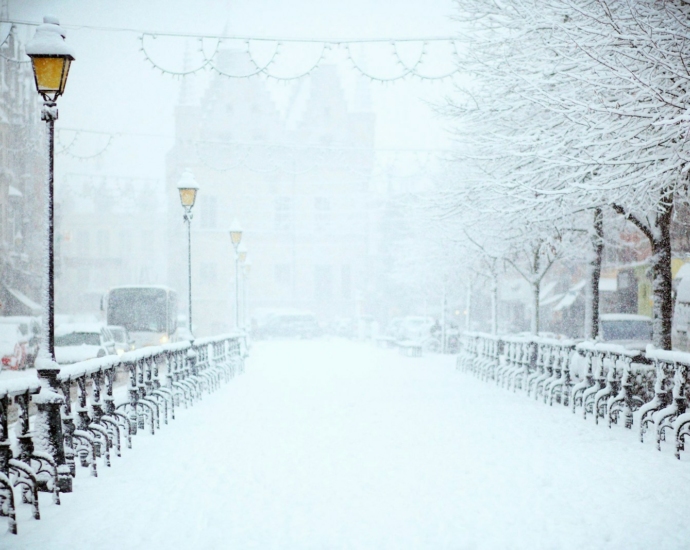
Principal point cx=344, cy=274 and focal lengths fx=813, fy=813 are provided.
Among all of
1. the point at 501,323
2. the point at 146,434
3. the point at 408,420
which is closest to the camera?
the point at 146,434

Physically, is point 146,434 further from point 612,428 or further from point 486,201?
point 486,201

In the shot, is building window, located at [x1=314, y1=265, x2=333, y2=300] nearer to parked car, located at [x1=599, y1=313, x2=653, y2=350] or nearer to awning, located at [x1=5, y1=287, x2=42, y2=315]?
awning, located at [x1=5, y1=287, x2=42, y2=315]

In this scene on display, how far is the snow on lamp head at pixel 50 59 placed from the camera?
8.09 meters

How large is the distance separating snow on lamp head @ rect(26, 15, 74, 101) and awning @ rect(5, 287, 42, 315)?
3975 cm

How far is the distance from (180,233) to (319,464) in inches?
2449

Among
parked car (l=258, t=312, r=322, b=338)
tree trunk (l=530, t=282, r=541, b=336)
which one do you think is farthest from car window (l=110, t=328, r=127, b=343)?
parked car (l=258, t=312, r=322, b=338)

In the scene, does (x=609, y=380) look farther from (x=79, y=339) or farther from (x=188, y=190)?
(x=79, y=339)

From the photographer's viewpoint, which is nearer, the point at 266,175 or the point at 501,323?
the point at 501,323

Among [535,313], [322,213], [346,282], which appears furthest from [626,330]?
[322,213]

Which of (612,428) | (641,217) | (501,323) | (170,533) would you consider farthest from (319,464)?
(501,323)

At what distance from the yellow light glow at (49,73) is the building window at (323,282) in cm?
6372

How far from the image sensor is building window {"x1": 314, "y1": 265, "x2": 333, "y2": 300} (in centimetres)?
7200

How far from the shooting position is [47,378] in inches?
303

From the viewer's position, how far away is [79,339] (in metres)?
25.0
